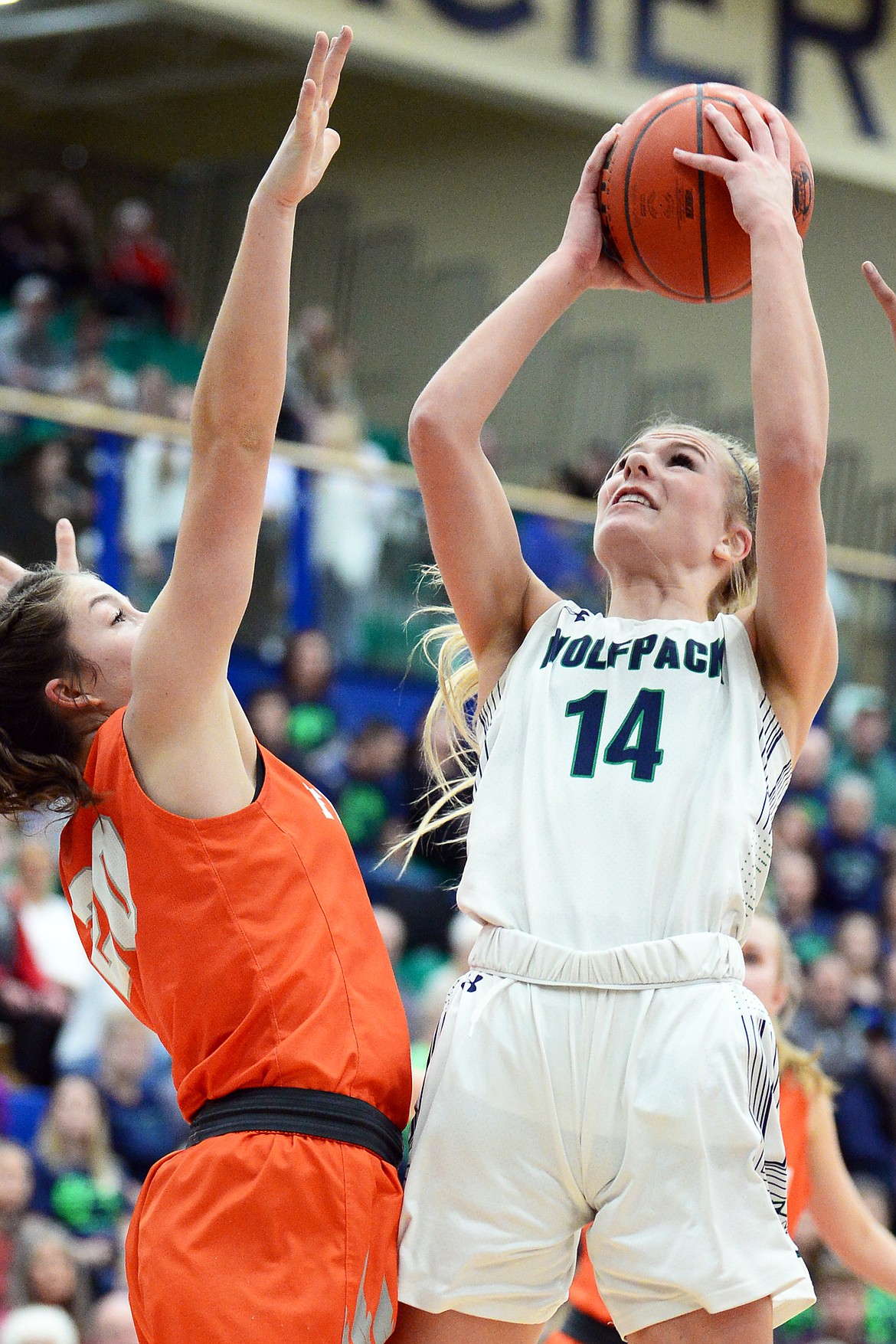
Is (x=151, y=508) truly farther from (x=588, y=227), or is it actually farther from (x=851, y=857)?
(x=588, y=227)

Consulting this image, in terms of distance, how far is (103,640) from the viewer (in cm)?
256

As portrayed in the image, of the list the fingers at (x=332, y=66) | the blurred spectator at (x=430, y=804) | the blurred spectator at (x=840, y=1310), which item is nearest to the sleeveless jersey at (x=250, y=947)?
the fingers at (x=332, y=66)

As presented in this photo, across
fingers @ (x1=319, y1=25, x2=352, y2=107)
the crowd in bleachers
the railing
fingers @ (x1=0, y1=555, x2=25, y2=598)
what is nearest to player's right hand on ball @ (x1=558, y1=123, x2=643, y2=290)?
fingers @ (x1=319, y1=25, x2=352, y2=107)

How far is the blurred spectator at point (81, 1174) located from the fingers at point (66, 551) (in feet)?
10.9

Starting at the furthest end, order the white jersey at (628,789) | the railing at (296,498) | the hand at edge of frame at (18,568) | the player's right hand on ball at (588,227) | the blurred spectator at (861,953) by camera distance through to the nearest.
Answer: the blurred spectator at (861,953), the railing at (296,498), the hand at edge of frame at (18,568), the player's right hand on ball at (588,227), the white jersey at (628,789)

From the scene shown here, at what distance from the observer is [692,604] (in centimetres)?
263

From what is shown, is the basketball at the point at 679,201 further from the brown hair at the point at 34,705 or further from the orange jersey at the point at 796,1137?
the orange jersey at the point at 796,1137

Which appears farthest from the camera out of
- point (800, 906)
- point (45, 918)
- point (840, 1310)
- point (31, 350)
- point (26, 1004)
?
point (31, 350)

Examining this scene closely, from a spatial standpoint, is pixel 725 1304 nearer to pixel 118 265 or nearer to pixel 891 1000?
pixel 891 1000

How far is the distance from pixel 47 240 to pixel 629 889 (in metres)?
11.3

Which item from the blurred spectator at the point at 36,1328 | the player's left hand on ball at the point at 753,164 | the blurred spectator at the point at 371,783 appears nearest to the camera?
the player's left hand on ball at the point at 753,164

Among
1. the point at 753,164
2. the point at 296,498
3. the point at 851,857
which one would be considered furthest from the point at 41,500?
the point at 753,164

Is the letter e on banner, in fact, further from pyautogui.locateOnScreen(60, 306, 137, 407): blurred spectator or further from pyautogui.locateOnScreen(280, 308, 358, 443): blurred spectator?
pyautogui.locateOnScreen(280, 308, 358, 443): blurred spectator

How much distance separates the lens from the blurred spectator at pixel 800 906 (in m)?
8.91
